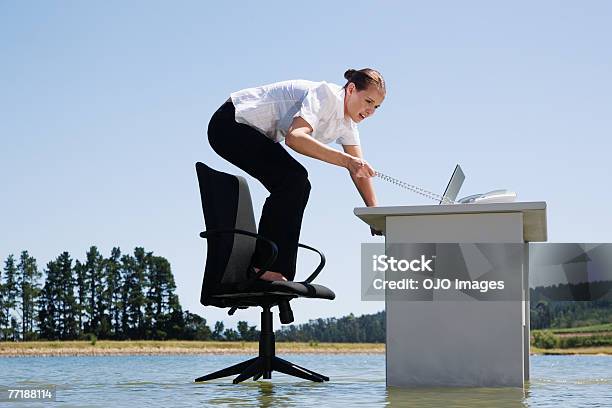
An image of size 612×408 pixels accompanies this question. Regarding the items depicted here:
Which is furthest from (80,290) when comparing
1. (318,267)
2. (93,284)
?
(318,267)

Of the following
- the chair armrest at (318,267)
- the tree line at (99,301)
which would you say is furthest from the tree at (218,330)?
the chair armrest at (318,267)

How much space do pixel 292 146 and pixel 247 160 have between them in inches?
12.4

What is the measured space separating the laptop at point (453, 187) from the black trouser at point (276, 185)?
2.43 ft

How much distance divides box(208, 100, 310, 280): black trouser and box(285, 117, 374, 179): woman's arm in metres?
0.16

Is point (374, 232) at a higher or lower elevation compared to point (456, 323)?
higher

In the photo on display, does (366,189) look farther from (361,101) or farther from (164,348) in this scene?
(164,348)

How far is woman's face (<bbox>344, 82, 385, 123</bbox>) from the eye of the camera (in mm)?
4223

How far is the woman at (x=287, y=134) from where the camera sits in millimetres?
4062

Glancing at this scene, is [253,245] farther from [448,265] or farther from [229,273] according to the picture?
[448,265]

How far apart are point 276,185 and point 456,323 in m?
1.12

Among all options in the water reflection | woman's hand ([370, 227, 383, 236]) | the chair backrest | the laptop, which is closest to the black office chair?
the chair backrest

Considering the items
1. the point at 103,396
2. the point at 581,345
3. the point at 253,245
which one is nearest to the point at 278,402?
the point at 103,396

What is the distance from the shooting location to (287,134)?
4020 mm

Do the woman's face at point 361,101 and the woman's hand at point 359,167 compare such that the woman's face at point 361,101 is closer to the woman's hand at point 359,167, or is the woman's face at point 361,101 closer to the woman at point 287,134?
the woman at point 287,134
